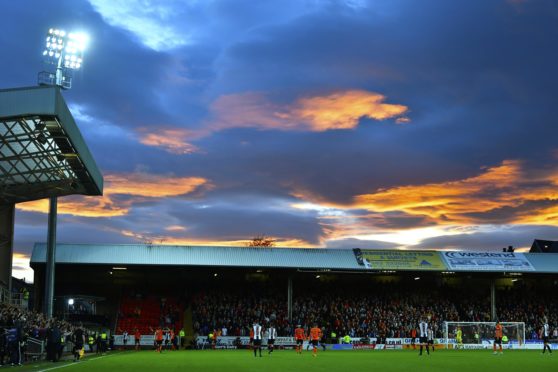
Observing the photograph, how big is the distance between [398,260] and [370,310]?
207 inches

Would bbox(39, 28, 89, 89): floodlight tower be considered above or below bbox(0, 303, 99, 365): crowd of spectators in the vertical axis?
above

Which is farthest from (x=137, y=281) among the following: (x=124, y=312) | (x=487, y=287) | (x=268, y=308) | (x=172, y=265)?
(x=487, y=287)

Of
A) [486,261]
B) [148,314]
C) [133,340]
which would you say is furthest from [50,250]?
[486,261]

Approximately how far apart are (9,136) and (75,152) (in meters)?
3.74

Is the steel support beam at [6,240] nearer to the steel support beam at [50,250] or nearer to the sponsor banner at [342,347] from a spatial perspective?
the steel support beam at [50,250]

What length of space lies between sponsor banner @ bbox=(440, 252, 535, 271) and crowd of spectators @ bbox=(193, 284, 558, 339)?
15.1ft

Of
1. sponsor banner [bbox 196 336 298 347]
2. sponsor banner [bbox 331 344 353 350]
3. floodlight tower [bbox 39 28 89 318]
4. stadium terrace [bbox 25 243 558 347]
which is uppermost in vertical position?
floodlight tower [bbox 39 28 89 318]

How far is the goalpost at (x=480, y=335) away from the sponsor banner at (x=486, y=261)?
18.3 ft

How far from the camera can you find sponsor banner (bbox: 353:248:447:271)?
60750 millimetres

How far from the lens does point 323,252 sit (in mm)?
61031

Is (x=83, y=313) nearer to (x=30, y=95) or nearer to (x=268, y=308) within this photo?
(x=268, y=308)

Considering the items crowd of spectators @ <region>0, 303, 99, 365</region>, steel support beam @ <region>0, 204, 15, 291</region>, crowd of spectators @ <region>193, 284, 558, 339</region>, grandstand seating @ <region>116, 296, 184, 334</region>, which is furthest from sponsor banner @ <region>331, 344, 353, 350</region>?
steel support beam @ <region>0, 204, 15, 291</region>

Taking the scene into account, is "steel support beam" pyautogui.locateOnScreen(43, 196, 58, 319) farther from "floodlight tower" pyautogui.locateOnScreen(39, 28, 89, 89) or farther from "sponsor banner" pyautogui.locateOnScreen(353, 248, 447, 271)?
"sponsor banner" pyautogui.locateOnScreen(353, 248, 447, 271)

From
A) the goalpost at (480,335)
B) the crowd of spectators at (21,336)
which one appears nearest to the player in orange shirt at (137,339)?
the crowd of spectators at (21,336)
